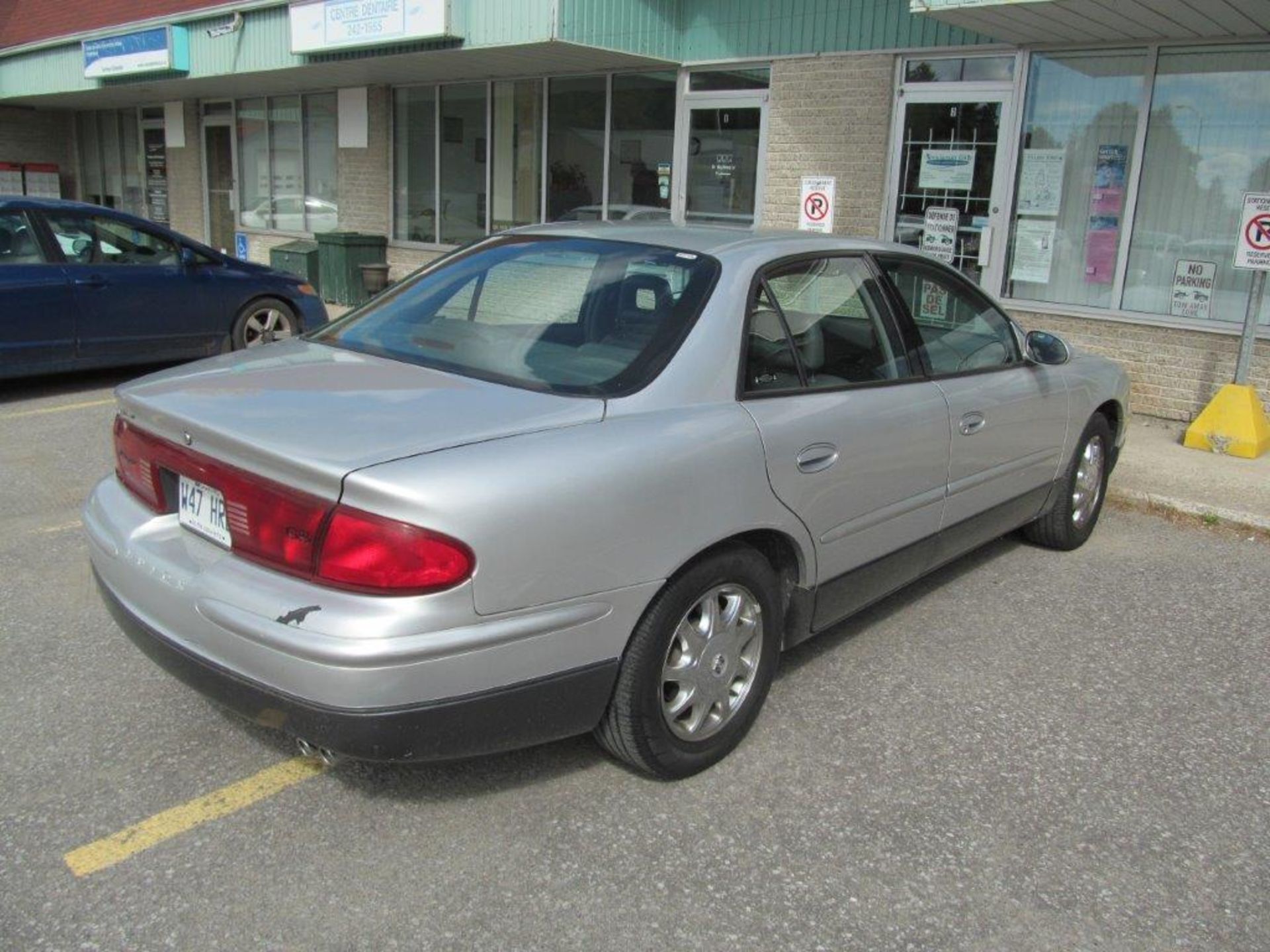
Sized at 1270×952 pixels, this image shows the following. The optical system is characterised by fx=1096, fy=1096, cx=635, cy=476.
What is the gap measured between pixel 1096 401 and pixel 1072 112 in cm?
457

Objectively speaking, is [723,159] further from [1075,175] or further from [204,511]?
[204,511]

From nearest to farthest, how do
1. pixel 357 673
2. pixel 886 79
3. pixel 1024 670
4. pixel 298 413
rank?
1. pixel 357 673
2. pixel 298 413
3. pixel 1024 670
4. pixel 886 79

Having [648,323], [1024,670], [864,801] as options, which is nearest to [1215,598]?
[1024,670]

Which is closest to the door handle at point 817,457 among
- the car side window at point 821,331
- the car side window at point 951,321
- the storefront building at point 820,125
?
the car side window at point 821,331

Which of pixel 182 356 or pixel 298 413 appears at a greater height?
pixel 298 413

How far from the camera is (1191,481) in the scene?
6855 millimetres

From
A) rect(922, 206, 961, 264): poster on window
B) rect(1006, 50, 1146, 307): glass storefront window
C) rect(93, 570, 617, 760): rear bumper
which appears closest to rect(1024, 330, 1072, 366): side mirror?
rect(93, 570, 617, 760): rear bumper

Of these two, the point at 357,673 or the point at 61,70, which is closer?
the point at 357,673

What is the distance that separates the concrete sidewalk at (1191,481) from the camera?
6262 millimetres

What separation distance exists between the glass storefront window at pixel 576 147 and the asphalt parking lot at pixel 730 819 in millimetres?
9126

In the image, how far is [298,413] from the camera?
115 inches

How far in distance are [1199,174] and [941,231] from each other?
2061 millimetres

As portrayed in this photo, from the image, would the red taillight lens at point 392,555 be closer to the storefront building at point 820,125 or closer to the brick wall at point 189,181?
Result: the storefront building at point 820,125

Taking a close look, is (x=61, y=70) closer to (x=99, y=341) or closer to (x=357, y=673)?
(x=99, y=341)
